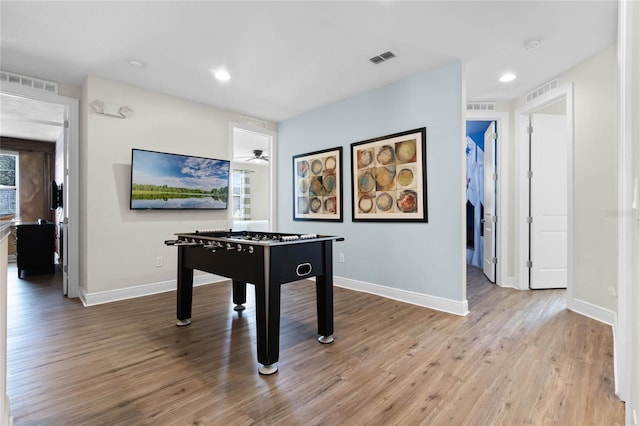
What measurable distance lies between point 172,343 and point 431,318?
2.37m

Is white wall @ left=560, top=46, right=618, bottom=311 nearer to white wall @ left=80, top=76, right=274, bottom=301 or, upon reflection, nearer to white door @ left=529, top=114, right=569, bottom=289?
white door @ left=529, top=114, right=569, bottom=289

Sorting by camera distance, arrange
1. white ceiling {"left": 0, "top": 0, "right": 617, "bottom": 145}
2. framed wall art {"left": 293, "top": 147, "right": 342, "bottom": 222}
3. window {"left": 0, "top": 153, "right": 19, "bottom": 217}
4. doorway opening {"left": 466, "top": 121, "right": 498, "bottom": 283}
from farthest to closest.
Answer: window {"left": 0, "top": 153, "right": 19, "bottom": 217}
doorway opening {"left": 466, "top": 121, "right": 498, "bottom": 283}
framed wall art {"left": 293, "top": 147, "right": 342, "bottom": 222}
white ceiling {"left": 0, "top": 0, "right": 617, "bottom": 145}

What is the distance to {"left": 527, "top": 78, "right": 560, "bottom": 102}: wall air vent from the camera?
365 centimetres

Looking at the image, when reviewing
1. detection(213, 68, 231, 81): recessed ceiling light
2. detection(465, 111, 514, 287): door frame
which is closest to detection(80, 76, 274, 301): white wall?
detection(213, 68, 231, 81): recessed ceiling light

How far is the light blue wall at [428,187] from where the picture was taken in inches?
128

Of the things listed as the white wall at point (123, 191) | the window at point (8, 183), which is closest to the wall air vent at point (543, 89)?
the white wall at point (123, 191)

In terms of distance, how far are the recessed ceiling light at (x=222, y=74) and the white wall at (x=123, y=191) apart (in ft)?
3.26

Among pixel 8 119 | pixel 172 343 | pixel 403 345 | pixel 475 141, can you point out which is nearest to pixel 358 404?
pixel 403 345

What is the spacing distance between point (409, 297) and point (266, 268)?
2.14 m

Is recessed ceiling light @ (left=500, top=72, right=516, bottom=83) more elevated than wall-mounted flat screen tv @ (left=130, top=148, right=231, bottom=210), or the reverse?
recessed ceiling light @ (left=500, top=72, right=516, bottom=83)

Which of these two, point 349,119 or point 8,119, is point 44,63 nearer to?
point 8,119

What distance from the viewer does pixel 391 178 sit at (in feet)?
12.5

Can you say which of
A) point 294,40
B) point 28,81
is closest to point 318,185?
point 294,40

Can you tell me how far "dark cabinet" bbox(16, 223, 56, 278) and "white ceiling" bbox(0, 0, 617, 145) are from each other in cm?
296
